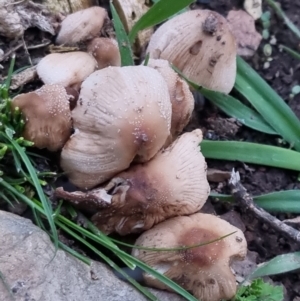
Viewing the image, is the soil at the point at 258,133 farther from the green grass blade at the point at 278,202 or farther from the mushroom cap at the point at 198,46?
the mushroom cap at the point at 198,46

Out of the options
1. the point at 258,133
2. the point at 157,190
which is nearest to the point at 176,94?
the point at 157,190

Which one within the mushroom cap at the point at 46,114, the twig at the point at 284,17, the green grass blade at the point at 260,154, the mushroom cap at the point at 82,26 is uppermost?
the mushroom cap at the point at 82,26

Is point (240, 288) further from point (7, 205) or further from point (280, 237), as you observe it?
point (7, 205)

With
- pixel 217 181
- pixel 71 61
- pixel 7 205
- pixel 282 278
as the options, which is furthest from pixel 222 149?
pixel 7 205

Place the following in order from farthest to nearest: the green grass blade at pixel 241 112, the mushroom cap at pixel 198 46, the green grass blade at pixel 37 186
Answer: the green grass blade at pixel 241 112
the mushroom cap at pixel 198 46
the green grass blade at pixel 37 186

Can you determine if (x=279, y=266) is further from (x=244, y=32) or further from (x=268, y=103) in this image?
(x=244, y=32)

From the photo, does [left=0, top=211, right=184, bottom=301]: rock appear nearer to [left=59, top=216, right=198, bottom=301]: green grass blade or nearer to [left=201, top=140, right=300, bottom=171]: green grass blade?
[left=59, top=216, right=198, bottom=301]: green grass blade

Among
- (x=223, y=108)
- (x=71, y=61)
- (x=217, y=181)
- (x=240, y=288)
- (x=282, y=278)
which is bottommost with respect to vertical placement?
(x=282, y=278)

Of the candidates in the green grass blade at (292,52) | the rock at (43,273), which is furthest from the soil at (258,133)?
the rock at (43,273)
